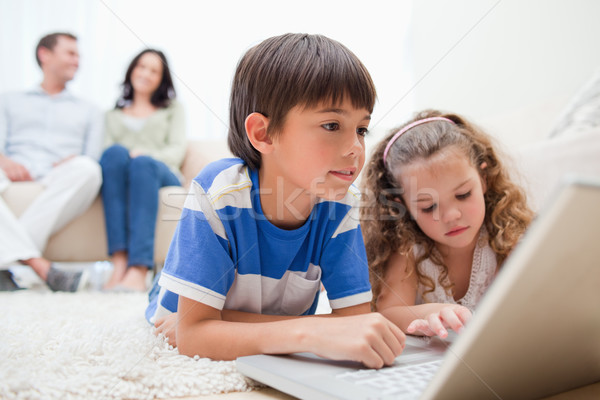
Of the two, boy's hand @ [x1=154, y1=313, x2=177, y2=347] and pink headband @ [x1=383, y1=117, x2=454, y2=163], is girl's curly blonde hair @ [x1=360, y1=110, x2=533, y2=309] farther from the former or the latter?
boy's hand @ [x1=154, y1=313, x2=177, y2=347]

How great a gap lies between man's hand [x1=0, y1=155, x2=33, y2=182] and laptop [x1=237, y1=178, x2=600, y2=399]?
70.5 inches

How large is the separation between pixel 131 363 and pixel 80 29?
2.88 meters

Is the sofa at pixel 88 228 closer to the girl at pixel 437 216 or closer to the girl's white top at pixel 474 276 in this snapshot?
the girl at pixel 437 216

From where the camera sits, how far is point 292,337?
58 centimetres

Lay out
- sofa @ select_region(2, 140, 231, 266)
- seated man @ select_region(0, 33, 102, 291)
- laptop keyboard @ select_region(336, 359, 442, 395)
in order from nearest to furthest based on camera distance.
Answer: laptop keyboard @ select_region(336, 359, 442, 395), seated man @ select_region(0, 33, 102, 291), sofa @ select_region(2, 140, 231, 266)

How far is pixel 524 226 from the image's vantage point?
1021 millimetres

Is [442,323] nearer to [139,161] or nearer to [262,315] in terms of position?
[262,315]

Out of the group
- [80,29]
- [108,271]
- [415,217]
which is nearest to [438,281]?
[415,217]

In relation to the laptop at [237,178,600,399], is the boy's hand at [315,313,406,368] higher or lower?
lower

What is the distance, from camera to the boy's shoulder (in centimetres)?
74

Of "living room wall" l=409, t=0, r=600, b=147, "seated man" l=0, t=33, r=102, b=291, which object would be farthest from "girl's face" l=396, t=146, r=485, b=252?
"seated man" l=0, t=33, r=102, b=291

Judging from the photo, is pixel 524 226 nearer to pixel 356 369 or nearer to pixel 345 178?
pixel 345 178

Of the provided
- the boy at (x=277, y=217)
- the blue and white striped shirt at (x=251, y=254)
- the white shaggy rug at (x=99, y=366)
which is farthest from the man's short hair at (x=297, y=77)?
the white shaggy rug at (x=99, y=366)

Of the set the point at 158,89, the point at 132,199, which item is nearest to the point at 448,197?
the point at 132,199
